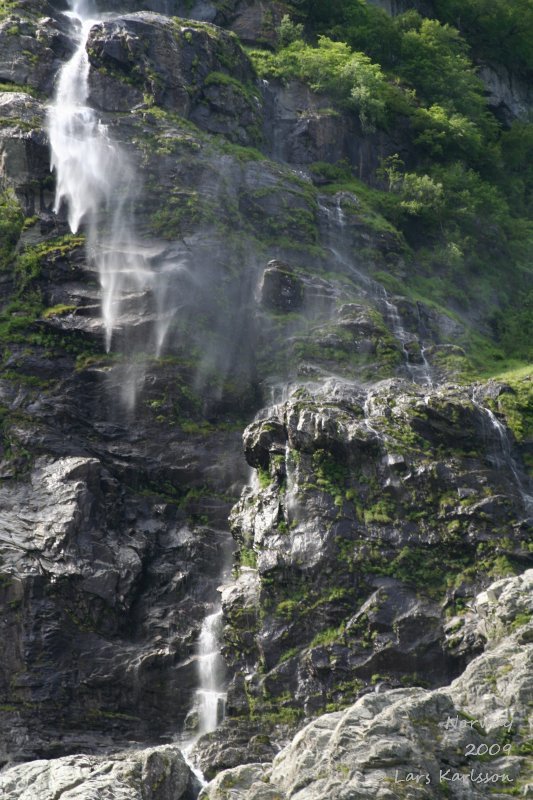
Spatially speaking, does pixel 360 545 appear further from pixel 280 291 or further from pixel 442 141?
pixel 442 141

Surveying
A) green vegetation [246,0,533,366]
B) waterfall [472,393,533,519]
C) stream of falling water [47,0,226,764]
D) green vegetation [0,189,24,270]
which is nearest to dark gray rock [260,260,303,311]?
stream of falling water [47,0,226,764]

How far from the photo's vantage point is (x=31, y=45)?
35344 millimetres

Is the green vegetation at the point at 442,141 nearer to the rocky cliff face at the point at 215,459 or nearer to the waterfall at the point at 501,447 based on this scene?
the rocky cliff face at the point at 215,459

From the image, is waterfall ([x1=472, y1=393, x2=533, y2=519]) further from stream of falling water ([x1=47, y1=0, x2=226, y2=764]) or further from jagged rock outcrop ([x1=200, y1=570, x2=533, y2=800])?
stream of falling water ([x1=47, y1=0, x2=226, y2=764])

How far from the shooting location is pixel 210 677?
2169cm

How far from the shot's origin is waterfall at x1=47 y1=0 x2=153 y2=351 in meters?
28.3

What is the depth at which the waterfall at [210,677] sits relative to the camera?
21.2 m

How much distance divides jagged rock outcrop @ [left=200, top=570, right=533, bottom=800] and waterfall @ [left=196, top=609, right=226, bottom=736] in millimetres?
5936

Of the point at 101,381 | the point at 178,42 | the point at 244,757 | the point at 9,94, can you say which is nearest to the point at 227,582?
the point at 244,757

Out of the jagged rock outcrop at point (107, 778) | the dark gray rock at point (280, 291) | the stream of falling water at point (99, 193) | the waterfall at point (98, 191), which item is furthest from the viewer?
the dark gray rock at point (280, 291)

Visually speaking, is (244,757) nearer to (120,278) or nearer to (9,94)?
(120,278)

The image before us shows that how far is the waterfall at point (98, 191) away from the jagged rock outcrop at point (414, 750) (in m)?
14.6

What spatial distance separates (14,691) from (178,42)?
77.4 feet

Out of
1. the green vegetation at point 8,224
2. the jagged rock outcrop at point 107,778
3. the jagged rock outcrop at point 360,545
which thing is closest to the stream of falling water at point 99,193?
the green vegetation at point 8,224
